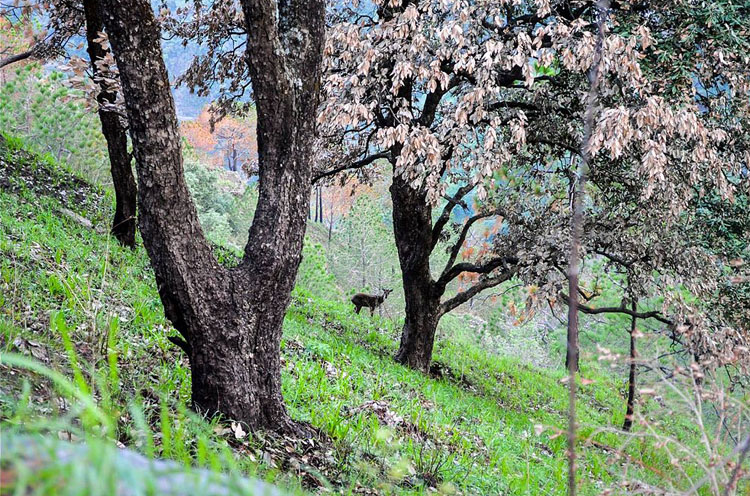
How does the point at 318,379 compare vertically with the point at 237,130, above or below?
below

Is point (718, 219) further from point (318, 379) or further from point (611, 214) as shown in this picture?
point (318, 379)

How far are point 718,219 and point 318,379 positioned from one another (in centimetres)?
616

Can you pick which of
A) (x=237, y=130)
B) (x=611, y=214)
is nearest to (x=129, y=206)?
(x=611, y=214)

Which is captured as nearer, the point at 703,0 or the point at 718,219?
the point at 703,0

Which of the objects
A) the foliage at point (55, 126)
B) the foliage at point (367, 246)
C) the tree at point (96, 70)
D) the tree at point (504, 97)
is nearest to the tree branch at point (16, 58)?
the tree at point (96, 70)

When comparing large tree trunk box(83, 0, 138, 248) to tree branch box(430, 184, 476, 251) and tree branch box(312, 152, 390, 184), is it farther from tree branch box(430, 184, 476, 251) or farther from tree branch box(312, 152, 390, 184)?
tree branch box(430, 184, 476, 251)

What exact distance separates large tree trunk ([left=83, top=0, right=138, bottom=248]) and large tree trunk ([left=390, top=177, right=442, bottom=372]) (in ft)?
12.9

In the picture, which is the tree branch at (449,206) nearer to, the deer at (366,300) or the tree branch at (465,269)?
the tree branch at (465,269)

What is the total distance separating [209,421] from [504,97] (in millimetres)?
Result: 7179

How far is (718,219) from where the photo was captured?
830 cm

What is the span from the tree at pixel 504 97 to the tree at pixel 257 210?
2922 millimetres

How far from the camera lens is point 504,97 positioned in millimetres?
9133

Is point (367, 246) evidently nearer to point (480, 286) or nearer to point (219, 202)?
point (219, 202)

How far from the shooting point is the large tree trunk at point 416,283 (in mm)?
9289
